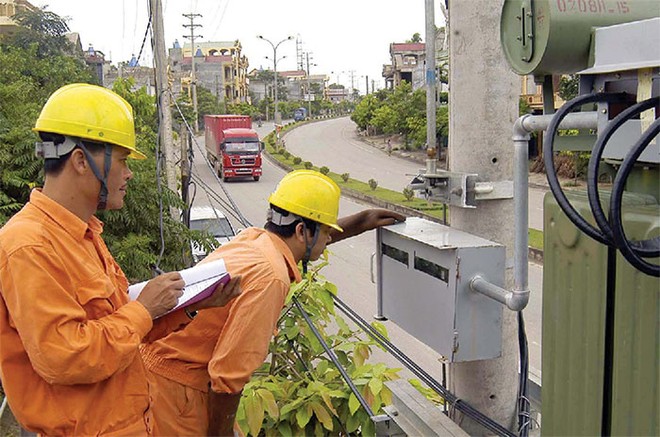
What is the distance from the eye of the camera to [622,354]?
140cm

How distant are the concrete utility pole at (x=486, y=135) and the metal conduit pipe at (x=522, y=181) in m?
0.56

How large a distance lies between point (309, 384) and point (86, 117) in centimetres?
220

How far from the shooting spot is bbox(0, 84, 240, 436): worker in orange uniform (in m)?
2.10

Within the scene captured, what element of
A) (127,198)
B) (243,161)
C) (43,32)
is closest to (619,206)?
(127,198)

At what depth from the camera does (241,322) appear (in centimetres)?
265

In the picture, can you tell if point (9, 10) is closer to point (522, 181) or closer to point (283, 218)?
point (283, 218)

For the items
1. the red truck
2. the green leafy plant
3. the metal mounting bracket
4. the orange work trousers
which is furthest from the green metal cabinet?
the red truck

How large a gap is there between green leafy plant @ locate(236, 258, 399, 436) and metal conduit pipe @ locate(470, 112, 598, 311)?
1662 millimetres

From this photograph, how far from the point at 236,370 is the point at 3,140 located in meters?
5.56

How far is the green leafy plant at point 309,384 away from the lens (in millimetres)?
3707

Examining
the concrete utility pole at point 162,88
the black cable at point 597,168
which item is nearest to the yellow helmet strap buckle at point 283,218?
the black cable at point 597,168

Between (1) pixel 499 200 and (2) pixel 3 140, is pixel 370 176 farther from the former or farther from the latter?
(1) pixel 499 200

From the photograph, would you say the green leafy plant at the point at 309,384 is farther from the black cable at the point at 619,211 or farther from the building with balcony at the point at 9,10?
the building with balcony at the point at 9,10

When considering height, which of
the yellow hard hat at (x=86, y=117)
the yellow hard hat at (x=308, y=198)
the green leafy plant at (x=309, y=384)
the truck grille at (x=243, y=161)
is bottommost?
the truck grille at (x=243, y=161)
